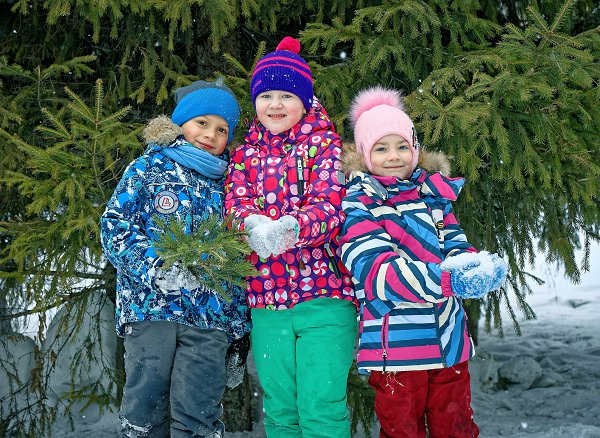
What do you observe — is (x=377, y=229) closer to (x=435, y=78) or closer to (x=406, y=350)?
(x=406, y=350)

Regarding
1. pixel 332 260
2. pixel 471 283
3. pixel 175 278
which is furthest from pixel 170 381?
pixel 471 283

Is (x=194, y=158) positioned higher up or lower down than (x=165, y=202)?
higher up

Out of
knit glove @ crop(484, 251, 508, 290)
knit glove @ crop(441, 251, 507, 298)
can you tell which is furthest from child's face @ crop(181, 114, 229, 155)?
knit glove @ crop(484, 251, 508, 290)

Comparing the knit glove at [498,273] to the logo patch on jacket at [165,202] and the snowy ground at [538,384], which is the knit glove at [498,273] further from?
the snowy ground at [538,384]

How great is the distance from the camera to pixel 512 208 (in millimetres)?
4328

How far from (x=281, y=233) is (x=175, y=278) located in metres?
0.52

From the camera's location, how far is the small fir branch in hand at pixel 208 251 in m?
2.45

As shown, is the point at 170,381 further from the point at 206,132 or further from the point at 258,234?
the point at 206,132

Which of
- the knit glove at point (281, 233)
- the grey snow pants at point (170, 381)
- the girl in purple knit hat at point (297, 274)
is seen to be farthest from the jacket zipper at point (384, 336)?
the grey snow pants at point (170, 381)

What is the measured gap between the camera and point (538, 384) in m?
6.30

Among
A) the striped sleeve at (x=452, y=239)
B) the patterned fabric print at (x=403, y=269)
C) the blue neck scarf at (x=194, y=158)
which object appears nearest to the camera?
the patterned fabric print at (x=403, y=269)

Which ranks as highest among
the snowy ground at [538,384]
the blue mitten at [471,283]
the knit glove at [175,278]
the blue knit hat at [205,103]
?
the blue knit hat at [205,103]

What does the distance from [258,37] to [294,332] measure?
3.05 metres

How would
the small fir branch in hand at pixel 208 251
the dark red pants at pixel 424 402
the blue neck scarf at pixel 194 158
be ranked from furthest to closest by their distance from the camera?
1. the blue neck scarf at pixel 194 158
2. the dark red pants at pixel 424 402
3. the small fir branch in hand at pixel 208 251
